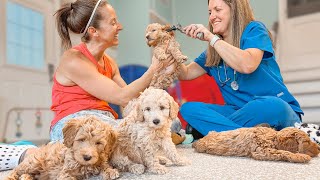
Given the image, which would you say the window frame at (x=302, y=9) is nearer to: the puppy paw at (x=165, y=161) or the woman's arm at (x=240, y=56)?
the woman's arm at (x=240, y=56)

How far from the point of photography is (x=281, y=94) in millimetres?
1828

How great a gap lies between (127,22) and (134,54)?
0.41 meters

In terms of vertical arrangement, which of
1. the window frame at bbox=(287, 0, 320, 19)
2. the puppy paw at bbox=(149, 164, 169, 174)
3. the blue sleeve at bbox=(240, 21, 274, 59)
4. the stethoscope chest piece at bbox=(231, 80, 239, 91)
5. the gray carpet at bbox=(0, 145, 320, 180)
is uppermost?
the window frame at bbox=(287, 0, 320, 19)

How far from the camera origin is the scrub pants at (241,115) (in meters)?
1.69

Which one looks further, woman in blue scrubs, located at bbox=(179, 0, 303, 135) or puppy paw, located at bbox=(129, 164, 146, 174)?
woman in blue scrubs, located at bbox=(179, 0, 303, 135)

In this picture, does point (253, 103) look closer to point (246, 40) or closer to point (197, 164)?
point (246, 40)

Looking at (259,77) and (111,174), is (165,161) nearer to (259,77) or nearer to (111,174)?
(111,174)

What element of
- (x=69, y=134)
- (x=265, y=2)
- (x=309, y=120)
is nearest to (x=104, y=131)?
(x=69, y=134)

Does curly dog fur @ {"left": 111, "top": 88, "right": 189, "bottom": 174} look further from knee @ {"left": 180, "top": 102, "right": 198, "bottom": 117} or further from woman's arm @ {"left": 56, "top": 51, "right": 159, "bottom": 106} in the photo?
knee @ {"left": 180, "top": 102, "right": 198, "bottom": 117}

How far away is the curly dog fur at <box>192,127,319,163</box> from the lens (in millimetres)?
1404

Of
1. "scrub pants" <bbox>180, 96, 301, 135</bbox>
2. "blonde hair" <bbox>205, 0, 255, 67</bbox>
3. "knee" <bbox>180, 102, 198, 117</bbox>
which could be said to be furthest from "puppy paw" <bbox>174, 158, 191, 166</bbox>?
"blonde hair" <bbox>205, 0, 255, 67</bbox>

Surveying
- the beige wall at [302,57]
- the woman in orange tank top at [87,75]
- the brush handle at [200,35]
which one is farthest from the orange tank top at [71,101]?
the beige wall at [302,57]

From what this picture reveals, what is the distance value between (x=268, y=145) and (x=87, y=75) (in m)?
0.82

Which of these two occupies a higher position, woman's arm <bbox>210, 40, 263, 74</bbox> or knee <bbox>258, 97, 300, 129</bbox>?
woman's arm <bbox>210, 40, 263, 74</bbox>
